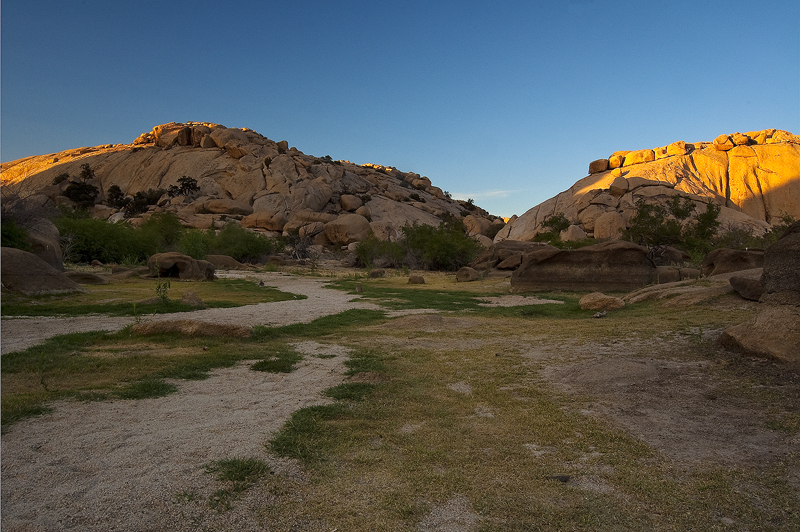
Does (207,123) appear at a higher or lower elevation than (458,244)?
higher

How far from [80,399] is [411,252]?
3053 centimetres

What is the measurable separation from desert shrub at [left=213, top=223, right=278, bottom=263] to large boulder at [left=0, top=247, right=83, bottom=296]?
73.8 ft

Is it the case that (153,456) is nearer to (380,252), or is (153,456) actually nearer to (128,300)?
(128,300)

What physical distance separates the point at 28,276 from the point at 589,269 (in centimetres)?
1595

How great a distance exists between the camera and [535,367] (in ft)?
20.0

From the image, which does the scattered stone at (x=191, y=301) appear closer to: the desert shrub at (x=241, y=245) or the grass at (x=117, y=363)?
the grass at (x=117, y=363)

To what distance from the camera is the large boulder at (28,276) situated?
11.9m

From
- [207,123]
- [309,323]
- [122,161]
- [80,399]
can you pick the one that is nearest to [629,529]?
[80,399]

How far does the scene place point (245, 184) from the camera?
62406mm

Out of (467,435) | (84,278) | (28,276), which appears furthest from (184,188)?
(467,435)

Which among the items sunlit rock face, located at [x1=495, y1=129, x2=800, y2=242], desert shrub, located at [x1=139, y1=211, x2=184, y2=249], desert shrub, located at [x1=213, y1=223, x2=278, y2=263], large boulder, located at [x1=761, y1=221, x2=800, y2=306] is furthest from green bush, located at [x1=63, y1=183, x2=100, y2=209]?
large boulder, located at [x1=761, y1=221, x2=800, y2=306]

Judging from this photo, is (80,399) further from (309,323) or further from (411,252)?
(411,252)

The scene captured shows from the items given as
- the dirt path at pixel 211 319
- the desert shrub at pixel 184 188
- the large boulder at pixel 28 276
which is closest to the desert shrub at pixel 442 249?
the dirt path at pixel 211 319

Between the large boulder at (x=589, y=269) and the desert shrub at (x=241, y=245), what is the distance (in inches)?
918
